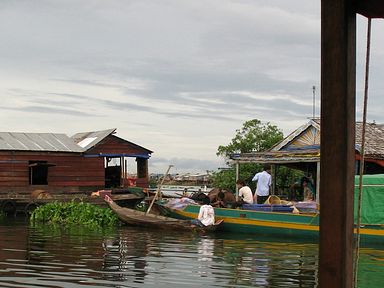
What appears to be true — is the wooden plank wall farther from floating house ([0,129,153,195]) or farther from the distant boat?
the distant boat

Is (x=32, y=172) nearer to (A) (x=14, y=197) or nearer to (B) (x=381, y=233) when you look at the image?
(A) (x=14, y=197)

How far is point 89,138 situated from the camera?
32406 mm

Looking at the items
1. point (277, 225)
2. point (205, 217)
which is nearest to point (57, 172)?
point (205, 217)

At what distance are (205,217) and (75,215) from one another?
593 cm

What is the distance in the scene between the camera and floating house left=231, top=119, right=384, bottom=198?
19344 millimetres

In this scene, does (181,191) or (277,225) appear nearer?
(277,225)

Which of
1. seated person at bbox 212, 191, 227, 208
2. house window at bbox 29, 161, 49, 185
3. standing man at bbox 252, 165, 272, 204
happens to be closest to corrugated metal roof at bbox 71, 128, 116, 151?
house window at bbox 29, 161, 49, 185

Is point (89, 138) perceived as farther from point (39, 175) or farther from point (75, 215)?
point (75, 215)

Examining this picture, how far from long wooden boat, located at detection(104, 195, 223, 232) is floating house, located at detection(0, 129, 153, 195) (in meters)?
8.53

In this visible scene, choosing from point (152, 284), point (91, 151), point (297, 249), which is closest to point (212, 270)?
point (152, 284)

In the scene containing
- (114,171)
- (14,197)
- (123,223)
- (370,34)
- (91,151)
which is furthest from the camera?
(114,171)

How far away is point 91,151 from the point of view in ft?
101

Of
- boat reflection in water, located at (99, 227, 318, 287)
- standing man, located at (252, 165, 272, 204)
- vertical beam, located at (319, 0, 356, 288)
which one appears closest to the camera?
vertical beam, located at (319, 0, 356, 288)

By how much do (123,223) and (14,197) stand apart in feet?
24.7
